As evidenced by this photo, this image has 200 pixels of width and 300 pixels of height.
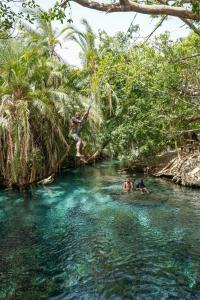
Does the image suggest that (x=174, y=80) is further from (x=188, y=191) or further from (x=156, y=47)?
(x=188, y=191)

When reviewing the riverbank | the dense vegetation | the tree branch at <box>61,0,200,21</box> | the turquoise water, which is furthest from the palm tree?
the tree branch at <box>61,0,200,21</box>

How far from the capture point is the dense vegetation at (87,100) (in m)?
20.0

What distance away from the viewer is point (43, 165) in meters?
23.6

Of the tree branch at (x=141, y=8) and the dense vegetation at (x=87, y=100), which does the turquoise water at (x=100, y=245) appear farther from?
the tree branch at (x=141, y=8)

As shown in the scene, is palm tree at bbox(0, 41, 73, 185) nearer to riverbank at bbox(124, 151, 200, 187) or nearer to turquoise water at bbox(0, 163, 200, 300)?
turquoise water at bbox(0, 163, 200, 300)

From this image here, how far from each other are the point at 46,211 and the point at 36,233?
3489mm

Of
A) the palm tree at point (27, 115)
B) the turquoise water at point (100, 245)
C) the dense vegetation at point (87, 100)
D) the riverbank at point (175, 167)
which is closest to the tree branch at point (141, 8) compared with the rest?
the turquoise water at point (100, 245)

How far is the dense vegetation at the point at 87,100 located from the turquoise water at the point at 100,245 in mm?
3558

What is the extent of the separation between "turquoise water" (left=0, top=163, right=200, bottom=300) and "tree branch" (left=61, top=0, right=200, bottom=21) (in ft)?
21.4

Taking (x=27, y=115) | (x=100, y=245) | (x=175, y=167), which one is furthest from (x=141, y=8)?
(x=175, y=167)

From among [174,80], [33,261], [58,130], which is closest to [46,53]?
[58,130]

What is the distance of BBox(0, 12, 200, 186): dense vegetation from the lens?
2002 centimetres

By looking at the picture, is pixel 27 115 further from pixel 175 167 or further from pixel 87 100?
pixel 175 167

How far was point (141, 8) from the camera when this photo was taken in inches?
Result: 219
